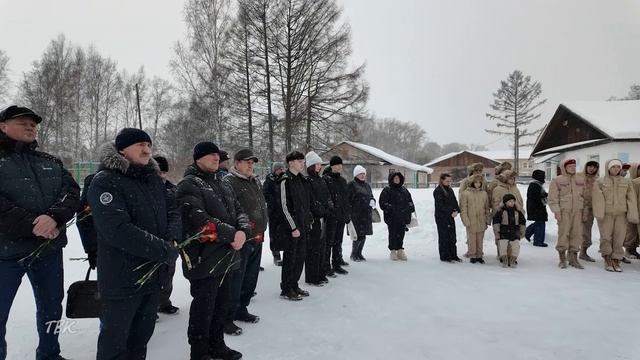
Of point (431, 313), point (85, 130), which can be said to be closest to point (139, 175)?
point (431, 313)

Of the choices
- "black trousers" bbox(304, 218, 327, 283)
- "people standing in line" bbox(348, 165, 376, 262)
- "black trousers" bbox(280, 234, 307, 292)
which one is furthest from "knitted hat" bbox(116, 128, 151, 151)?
"people standing in line" bbox(348, 165, 376, 262)

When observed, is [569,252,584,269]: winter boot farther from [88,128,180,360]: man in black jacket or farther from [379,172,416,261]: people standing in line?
[88,128,180,360]: man in black jacket

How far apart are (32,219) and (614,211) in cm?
820

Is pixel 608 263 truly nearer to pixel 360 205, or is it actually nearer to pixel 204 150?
pixel 360 205

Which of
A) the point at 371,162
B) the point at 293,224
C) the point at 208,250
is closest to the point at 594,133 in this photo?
the point at 293,224

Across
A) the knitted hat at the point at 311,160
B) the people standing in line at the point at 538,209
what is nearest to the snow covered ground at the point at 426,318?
the knitted hat at the point at 311,160

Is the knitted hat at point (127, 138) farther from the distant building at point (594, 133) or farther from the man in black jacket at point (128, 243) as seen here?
the distant building at point (594, 133)

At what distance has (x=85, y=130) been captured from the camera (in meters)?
32.8

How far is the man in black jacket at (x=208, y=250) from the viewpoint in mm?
3096

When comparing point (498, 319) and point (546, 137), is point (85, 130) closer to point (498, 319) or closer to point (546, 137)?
point (546, 137)

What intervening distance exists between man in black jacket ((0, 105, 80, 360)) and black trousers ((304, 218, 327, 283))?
125 inches

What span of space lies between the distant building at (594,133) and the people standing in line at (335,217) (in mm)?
15458

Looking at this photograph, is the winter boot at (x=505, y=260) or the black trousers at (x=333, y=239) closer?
the black trousers at (x=333, y=239)

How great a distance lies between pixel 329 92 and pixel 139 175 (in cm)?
1713
